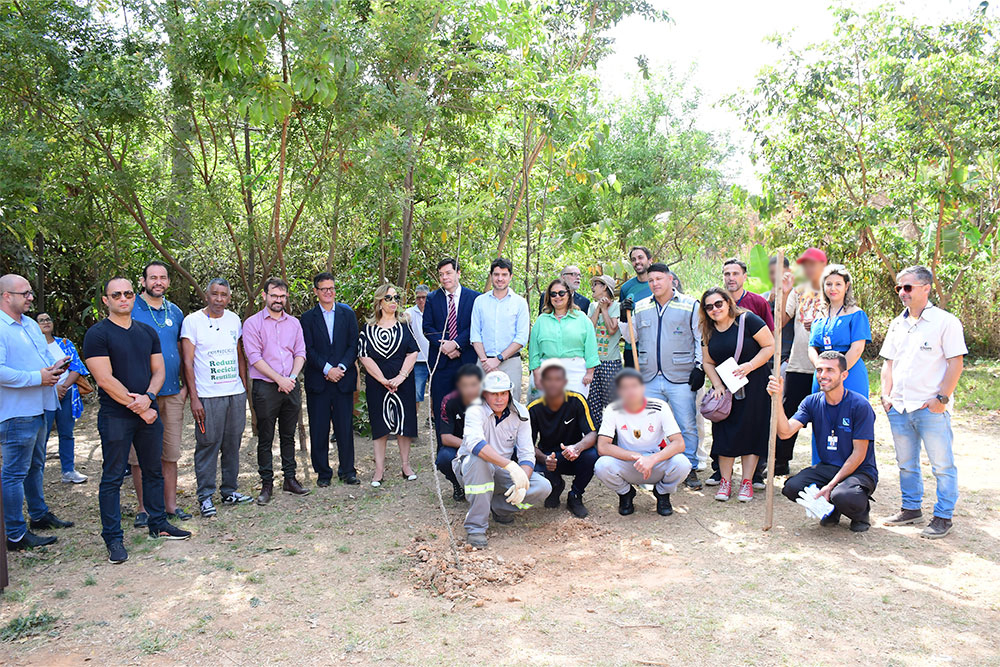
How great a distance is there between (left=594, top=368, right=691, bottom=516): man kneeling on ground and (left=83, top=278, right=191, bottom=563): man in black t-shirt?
2666mm

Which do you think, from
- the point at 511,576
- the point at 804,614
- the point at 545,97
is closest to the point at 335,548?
the point at 511,576

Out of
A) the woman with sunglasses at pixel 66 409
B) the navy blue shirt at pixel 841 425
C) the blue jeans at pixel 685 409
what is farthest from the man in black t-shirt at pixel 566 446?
the woman with sunglasses at pixel 66 409

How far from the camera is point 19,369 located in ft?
14.4

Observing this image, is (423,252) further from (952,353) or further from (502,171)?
(952,353)

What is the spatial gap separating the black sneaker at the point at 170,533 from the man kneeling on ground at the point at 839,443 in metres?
3.73

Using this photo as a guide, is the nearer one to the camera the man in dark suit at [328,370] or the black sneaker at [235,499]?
the black sneaker at [235,499]

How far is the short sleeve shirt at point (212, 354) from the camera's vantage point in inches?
Answer: 199

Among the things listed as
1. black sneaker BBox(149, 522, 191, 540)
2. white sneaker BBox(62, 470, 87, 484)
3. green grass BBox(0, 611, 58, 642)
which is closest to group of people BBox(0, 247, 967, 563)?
black sneaker BBox(149, 522, 191, 540)

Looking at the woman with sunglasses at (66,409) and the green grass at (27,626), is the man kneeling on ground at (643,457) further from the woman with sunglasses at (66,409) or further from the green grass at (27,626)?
the woman with sunglasses at (66,409)

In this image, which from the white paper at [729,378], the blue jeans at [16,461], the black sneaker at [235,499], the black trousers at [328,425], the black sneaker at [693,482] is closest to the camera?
the white paper at [729,378]

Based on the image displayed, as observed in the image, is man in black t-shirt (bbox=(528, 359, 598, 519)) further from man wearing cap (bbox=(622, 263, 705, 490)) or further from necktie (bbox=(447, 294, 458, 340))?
necktie (bbox=(447, 294, 458, 340))

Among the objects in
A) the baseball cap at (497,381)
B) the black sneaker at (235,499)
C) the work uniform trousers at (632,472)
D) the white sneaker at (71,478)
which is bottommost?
the black sneaker at (235,499)

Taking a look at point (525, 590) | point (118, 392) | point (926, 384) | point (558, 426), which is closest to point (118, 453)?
point (118, 392)

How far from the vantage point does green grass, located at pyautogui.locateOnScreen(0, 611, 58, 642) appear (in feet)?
11.2
